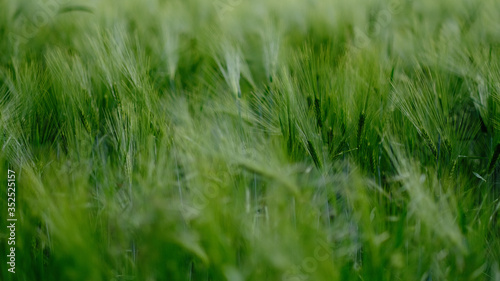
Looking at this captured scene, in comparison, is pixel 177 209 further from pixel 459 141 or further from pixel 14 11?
pixel 14 11

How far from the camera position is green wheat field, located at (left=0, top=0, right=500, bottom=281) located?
62 cm

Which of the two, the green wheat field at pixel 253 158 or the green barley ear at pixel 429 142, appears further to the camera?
the green barley ear at pixel 429 142

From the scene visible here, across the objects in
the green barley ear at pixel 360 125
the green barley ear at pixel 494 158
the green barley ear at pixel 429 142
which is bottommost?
the green barley ear at pixel 494 158

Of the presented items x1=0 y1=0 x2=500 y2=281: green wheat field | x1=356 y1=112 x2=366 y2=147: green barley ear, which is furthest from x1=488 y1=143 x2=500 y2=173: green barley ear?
x1=356 y1=112 x2=366 y2=147: green barley ear

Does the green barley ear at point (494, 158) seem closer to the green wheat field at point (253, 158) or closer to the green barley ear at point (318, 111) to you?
the green wheat field at point (253, 158)

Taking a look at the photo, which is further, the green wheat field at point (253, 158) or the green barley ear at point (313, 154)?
the green barley ear at point (313, 154)

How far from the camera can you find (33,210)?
0.69 m

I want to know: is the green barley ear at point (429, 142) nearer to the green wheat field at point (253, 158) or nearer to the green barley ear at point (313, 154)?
the green wheat field at point (253, 158)

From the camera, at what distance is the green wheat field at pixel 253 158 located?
0.62 m

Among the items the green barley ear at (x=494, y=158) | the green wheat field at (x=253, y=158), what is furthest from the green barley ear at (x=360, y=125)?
the green barley ear at (x=494, y=158)

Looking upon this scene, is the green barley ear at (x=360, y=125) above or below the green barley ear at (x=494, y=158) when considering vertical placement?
above

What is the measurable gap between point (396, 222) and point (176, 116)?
39 centimetres

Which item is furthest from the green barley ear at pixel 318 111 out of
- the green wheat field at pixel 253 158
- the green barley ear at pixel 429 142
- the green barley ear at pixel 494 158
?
the green barley ear at pixel 494 158

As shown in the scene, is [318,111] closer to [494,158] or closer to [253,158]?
[253,158]
